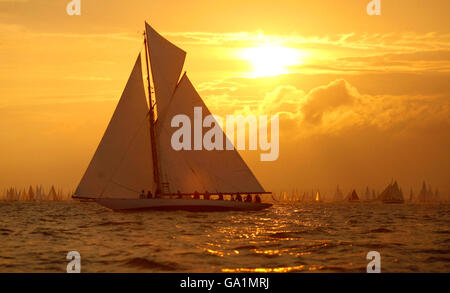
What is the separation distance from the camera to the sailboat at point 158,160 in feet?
202

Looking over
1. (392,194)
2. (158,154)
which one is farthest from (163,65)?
(392,194)

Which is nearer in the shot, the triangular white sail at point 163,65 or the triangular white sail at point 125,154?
the triangular white sail at point 125,154

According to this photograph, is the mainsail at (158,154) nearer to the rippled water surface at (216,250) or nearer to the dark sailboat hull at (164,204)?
the dark sailboat hull at (164,204)

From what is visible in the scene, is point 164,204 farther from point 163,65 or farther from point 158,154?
point 163,65

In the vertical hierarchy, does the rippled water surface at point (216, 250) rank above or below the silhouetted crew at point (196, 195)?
below

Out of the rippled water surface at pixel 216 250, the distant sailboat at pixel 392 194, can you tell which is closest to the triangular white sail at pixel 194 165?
the rippled water surface at pixel 216 250

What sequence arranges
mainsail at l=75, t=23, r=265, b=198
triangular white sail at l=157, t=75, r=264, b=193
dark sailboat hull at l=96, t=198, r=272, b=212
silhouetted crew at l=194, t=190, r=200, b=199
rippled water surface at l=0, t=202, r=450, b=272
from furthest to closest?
silhouetted crew at l=194, t=190, r=200, b=199 → triangular white sail at l=157, t=75, r=264, b=193 → mainsail at l=75, t=23, r=265, b=198 → dark sailboat hull at l=96, t=198, r=272, b=212 → rippled water surface at l=0, t=202, r=450, b=272

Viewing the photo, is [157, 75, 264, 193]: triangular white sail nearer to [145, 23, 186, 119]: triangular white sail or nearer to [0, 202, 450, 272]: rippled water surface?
[145, 23, 186, 119]: triangular white sail

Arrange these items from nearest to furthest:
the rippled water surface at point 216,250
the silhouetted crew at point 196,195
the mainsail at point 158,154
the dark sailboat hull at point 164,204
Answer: the rippled water surface at point 216,250 < the dark sailboat hull at point 164,204 < the mainsail at point 158,154 < the silhouetted crew at point 196,195

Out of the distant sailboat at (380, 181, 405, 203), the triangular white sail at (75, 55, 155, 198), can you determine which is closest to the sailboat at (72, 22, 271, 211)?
the triangular white sail at (75, 55, 155, 198)

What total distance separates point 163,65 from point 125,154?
1191cm

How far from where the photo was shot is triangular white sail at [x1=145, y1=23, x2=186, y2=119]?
66.4 m

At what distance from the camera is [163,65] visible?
67.4 meters
